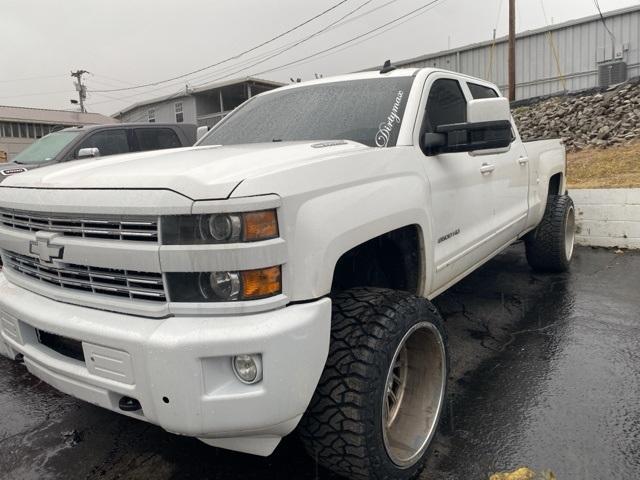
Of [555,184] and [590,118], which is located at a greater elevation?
[590,118]

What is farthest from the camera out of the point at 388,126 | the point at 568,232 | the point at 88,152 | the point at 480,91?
the point at 568,232

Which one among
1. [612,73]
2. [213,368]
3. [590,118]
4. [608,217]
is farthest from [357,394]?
[612,73]

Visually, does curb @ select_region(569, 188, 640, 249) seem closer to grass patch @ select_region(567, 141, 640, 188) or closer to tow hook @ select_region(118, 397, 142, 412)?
grass patch @ select_region(567, 141, 640, 188)

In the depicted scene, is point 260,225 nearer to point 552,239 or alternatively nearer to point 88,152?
point 88,152

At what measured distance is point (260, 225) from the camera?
1.83m

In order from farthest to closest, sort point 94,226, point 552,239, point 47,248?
1. point 552,239
2. point 47,248
3. point 94,226

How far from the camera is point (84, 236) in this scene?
207cm

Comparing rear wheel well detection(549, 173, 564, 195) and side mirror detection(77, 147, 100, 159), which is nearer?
side mirror detection(77, 147, 100, 159)

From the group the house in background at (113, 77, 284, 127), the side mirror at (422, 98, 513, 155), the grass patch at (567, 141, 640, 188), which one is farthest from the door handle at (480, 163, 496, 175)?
the house in background at (113, 77, 284, 127)

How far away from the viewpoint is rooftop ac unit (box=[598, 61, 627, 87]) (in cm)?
1836

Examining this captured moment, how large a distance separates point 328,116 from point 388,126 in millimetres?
446

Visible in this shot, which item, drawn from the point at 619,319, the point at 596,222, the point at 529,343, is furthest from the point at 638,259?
the point at 529,343

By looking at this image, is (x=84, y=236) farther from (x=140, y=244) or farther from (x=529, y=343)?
(x=529, y=343)

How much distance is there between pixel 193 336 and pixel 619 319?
3.73m
